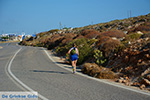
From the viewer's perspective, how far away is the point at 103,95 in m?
5.95

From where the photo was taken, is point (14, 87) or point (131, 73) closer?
point (14, 87)

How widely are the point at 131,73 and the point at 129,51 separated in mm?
2331

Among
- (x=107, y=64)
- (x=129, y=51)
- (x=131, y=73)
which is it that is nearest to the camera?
(x=131, y=73)

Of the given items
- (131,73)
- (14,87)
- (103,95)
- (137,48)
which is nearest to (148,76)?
(131,73)

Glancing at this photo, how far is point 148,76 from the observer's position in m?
7.63

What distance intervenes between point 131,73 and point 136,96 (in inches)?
125

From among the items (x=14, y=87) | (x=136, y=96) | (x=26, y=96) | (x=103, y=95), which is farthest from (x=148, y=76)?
(x=14, y=87)

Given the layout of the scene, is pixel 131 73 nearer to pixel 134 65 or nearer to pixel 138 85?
pixel 134 65

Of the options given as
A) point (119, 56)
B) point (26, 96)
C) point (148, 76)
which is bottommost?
point (26, 96)

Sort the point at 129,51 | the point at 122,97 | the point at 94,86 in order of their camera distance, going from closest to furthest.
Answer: the point at 122,97, the point at 94,86, the point at 129,51

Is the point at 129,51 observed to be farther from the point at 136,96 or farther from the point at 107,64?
the point at 136,96

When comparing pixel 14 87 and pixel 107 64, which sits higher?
pixel 107 64

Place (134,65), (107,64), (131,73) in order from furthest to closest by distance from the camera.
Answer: (107,64), (134,65), (131,73)

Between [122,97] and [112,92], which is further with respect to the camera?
[112,92]
